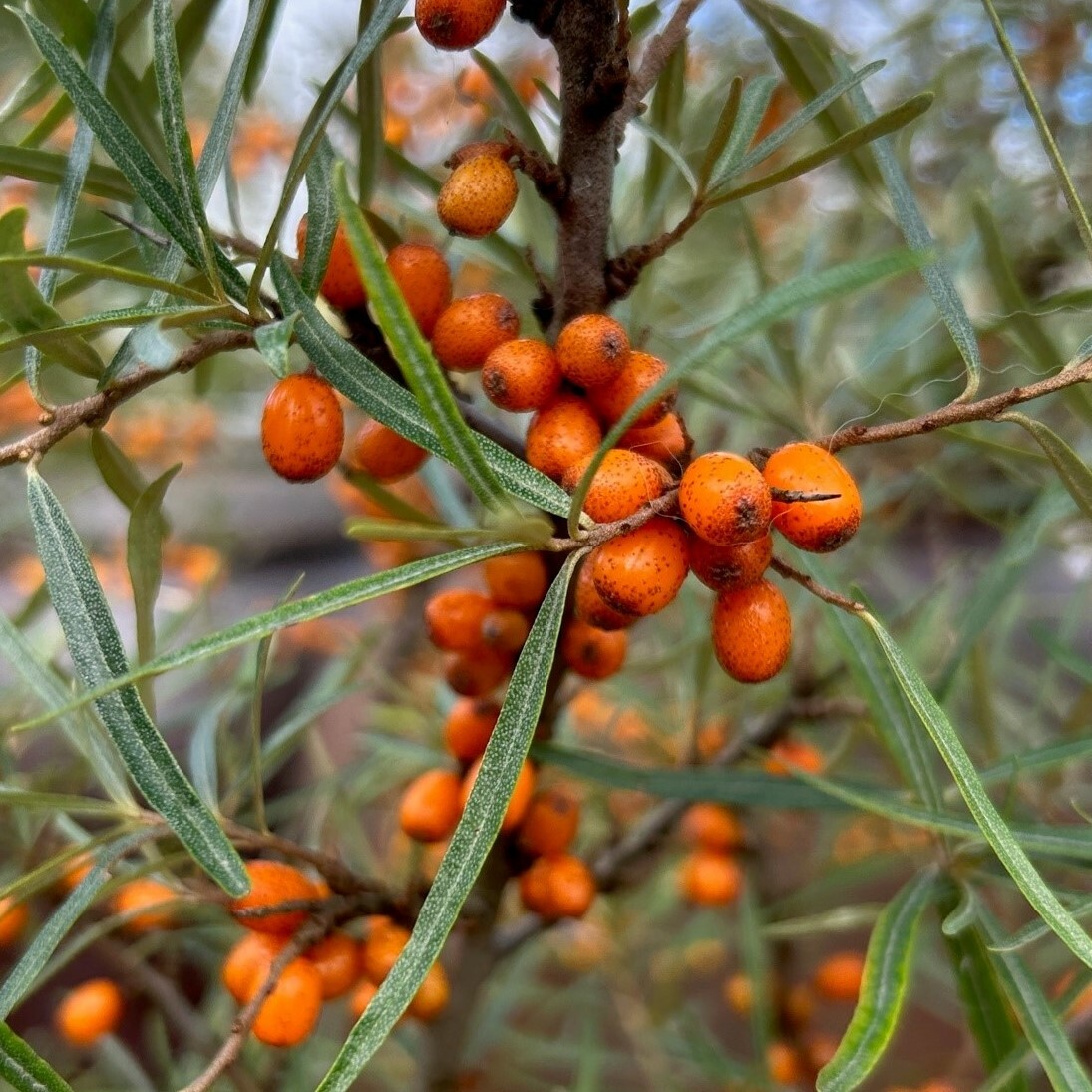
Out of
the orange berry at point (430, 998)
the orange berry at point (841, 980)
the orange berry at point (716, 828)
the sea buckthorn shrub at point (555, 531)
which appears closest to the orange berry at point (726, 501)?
the sea buckthorn shrub at point (555, 531)

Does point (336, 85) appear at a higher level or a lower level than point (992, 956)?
higher

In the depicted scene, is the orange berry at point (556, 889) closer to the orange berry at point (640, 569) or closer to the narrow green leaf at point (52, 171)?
the orange berry at point (640, 569)

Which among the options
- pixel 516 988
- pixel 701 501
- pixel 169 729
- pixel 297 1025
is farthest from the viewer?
pixel 169 729

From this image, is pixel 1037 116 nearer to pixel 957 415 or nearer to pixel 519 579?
pixel 957 415

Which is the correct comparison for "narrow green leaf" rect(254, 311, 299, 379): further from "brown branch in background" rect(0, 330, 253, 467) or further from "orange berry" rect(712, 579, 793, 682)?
"orange berry" rect(712, 579, 793, 682)

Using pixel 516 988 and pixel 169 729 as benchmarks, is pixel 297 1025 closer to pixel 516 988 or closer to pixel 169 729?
pixel 516 988

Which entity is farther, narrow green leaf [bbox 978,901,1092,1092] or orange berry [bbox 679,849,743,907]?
orange berry [bbox 679,849,743,907]

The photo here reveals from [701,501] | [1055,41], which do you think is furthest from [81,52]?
[1055,41]

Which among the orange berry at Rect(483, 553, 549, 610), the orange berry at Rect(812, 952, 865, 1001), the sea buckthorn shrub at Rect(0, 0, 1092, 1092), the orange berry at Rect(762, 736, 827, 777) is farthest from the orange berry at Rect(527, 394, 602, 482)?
the orange berry at Rect(812, 952, 865, 1001)
